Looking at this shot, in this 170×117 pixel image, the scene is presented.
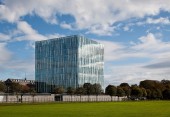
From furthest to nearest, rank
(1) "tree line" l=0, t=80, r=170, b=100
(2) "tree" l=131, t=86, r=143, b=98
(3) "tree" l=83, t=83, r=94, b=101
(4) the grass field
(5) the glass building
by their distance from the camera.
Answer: (2) "tree" l=131, t=86, r=143, b=98
(5) the glass building
(3) "tree" l=83, t=83, r=94, b=101
(1) "tree line" l=0, t=80, r=170, b=100
(4) the grass field

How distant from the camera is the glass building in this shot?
553 ft

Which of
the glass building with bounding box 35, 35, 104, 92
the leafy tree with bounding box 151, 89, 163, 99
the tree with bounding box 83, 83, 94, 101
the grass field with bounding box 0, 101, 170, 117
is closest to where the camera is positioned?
the grass field with bounding box 0, 101, 170, 117

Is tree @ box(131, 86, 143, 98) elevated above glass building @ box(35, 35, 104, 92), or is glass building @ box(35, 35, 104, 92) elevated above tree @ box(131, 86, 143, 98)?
glass building @ box(35, 35, 104, 92)

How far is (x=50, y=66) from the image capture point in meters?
176

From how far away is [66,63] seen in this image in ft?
558

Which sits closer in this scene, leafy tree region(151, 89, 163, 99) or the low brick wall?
the low brick wall

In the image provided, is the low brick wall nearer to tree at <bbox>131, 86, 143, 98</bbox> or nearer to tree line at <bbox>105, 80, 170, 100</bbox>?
tree line at <bbox>105, 80, 170, 100</bbox>

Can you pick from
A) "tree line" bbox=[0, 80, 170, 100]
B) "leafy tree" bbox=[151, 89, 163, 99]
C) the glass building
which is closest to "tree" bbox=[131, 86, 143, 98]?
"tree line" bbox=[0, 80, 170, 100]

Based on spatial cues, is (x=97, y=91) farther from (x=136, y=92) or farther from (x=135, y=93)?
(x=135, y=93)

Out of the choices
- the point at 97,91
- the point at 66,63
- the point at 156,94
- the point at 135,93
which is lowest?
the point at 156,94

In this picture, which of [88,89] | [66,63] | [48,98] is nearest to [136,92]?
[88,89]

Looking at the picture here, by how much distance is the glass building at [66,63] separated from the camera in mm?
168500

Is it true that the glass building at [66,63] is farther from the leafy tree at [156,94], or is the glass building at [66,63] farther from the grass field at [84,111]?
the grass field at [84,111]

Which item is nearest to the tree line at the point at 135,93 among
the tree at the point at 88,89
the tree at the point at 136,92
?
the tree at the point at 136,92
